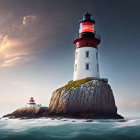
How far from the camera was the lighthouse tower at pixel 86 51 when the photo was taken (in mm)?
32406

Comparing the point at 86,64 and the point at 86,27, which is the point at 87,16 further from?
the point at 86,64

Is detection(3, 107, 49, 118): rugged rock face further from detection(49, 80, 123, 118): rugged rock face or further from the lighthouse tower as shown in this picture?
the lighthouse tower

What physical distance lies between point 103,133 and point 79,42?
65.4 ft

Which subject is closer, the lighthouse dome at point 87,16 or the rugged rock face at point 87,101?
the rugged rock face at point 87,101

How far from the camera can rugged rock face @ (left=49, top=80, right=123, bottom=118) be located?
2703 centimetres

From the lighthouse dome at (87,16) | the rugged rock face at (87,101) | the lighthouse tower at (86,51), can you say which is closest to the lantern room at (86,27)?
the lighthouse tower at (86,51)

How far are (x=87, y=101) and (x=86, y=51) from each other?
9.00 meters

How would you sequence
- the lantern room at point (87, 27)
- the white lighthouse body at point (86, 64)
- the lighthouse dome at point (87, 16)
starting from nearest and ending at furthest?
the white lighthouse body at point (86, 64) → the lantern room at point (87, 27) → the lighthouse dome at point (87, 16)

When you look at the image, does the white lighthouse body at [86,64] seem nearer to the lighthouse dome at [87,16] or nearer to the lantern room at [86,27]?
the lantern room at [86,27]

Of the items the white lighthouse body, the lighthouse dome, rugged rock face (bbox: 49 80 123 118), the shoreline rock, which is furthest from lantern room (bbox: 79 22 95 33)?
rugged rock face (bbox: 49 80 123 118)

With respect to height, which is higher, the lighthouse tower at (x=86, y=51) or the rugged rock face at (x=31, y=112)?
the lighthouse tower at (x=86, y=51)

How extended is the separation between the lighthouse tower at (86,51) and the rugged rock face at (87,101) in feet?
11.5

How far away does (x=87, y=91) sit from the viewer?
2784 cm

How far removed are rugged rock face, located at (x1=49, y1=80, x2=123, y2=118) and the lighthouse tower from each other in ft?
11.5
